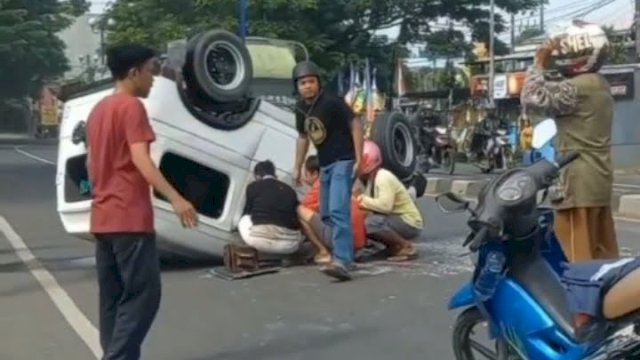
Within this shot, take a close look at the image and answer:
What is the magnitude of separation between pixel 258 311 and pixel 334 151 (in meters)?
1.66

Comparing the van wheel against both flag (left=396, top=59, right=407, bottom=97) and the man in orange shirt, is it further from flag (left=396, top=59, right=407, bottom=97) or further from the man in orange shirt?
flag (left=396, top=59, right=407, bottom=97)

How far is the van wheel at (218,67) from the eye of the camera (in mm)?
11211

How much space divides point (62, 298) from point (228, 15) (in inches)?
1353

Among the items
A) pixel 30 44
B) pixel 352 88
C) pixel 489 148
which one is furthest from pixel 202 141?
pixel 30 44

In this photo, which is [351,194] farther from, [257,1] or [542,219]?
[257,1]

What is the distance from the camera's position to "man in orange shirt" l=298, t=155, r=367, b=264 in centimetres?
1086

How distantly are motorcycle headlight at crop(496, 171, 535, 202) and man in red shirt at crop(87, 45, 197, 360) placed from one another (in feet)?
5.42

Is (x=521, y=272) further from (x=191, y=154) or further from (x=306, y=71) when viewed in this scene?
(x=191, y=154)

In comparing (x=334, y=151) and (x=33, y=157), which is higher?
(x=334, y=151)

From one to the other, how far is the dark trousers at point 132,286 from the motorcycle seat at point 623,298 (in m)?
2.39

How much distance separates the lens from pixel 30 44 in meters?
50.2

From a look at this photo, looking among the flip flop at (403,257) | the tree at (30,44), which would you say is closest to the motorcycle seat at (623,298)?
the flip flop at (403,257)

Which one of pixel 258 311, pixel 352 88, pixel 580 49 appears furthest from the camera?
pixel 352 88

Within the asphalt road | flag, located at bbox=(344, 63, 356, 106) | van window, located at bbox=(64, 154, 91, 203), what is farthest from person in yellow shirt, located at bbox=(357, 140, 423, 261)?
flag, located at bbox=(344, 63, 356, 106)
